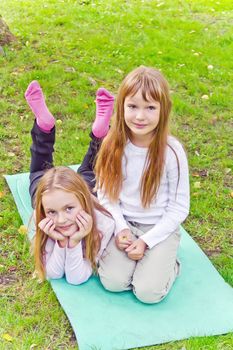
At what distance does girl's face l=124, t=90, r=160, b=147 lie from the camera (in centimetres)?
322

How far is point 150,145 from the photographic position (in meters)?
3.37

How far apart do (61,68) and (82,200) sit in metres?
3.43

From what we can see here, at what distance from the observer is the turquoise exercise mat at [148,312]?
3.10 m

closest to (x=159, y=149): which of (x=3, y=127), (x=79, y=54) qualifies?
(x=3, y=127)

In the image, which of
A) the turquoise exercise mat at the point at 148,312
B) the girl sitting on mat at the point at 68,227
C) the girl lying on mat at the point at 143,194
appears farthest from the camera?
the girl lying on mat at the point at 143,194

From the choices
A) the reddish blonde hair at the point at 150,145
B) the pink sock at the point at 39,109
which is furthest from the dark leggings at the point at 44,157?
the reddish blonde hair at the point at 150,145

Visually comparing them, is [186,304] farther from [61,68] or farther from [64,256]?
[61,68]

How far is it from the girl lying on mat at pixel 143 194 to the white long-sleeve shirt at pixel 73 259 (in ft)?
0.18

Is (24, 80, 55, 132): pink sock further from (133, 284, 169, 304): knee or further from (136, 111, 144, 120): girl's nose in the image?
(133, 284, 169, 304): knee

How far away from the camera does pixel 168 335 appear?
312 cm

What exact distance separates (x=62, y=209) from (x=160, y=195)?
2.06 ft

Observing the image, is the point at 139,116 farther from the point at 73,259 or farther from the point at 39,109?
the point at 39,109

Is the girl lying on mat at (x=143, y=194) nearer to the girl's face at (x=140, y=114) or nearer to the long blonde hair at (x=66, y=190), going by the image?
the girl's face at (x=140, y=114)

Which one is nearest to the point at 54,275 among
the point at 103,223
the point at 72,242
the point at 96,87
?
the point at 72,242
